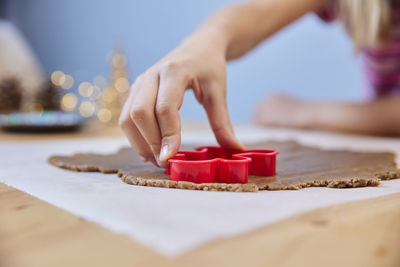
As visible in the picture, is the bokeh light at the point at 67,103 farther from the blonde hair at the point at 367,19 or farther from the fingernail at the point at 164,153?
the fingernail at the point at 164,153

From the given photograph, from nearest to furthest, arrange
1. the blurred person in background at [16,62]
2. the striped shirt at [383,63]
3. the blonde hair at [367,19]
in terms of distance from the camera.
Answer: the blonde hair at [367,19]
the striped shirt at [383,63]
the blurred person in background at [16,62]

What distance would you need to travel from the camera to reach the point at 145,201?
459 millimetres

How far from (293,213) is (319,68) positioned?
6.00 feet

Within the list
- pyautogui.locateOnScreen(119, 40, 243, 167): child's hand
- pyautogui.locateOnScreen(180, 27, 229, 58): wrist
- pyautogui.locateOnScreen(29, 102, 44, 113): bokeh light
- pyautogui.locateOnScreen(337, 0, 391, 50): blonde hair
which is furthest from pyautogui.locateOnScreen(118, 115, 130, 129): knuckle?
pyautogui.locateOnScreen(29, 102, 44, 113): bokeh light

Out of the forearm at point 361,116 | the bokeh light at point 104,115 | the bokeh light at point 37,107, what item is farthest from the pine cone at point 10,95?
the forearm at point 361,116

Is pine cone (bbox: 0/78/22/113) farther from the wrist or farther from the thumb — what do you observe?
the thumb

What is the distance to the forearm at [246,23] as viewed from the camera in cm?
84

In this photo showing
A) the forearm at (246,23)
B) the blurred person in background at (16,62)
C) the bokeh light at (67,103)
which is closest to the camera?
the forearm at (246,23)

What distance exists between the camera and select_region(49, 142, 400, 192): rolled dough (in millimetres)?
551

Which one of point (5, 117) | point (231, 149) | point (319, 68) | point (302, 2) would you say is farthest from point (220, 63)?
point (319, 68)

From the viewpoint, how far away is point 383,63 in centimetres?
163

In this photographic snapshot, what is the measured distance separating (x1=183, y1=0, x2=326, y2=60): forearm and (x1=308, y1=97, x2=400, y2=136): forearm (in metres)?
0.41

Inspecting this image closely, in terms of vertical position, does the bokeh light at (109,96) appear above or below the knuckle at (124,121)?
above

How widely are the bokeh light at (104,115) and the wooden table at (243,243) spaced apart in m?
1.58
